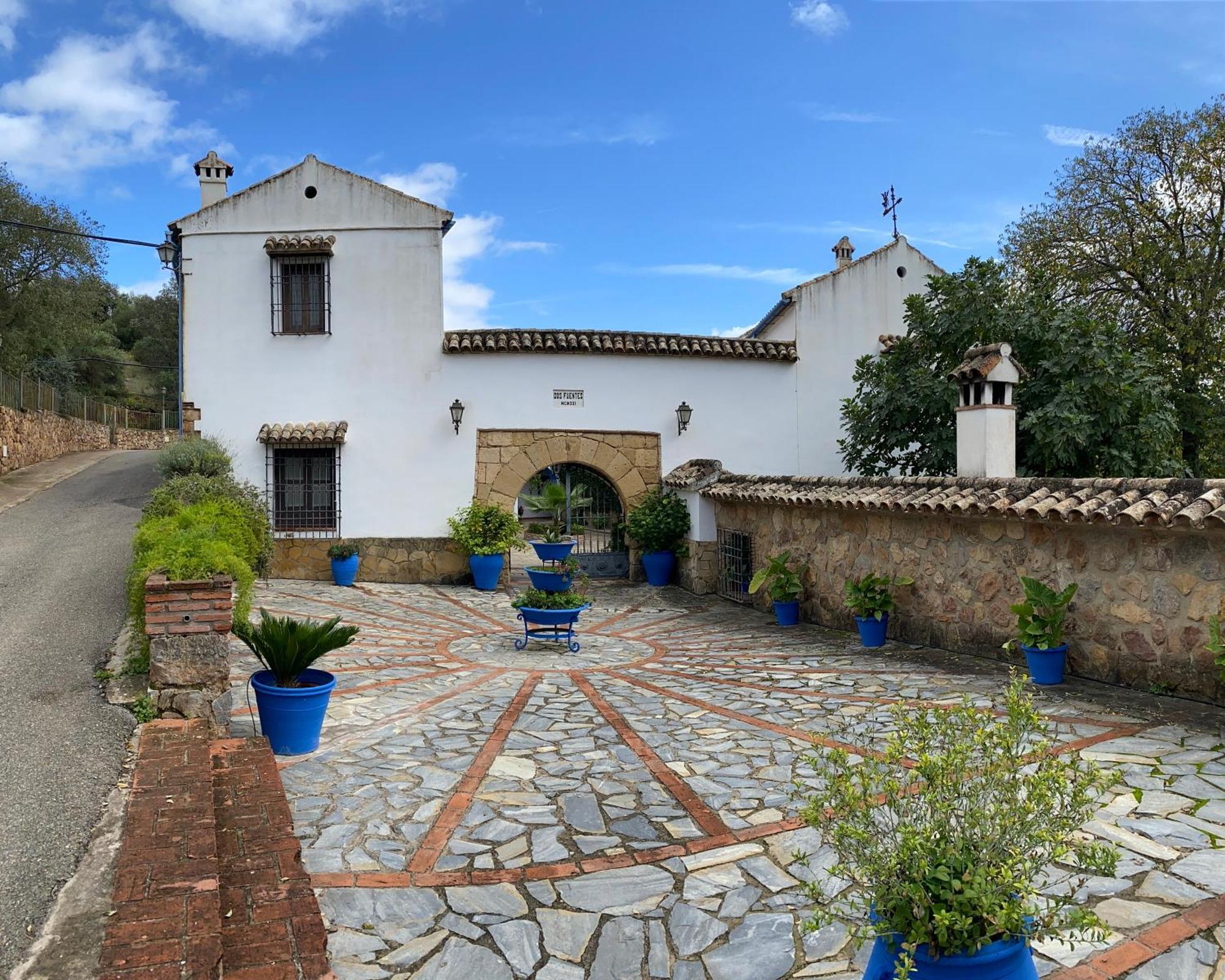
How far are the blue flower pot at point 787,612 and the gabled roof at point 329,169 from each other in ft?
27.6

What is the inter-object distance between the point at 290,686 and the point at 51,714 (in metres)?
1.27

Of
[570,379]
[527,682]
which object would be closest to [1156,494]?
[527,682]

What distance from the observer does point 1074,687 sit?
→ 21.5ft

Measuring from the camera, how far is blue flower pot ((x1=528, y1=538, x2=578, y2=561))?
12375mm

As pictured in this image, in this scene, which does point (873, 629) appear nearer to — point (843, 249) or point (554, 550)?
point (554, 550)

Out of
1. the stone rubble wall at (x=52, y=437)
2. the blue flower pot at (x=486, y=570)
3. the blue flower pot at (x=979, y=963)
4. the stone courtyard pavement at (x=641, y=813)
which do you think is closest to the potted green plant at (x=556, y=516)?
the blue flower pot at (x=486, y=570)

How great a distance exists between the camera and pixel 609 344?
13.8 metres

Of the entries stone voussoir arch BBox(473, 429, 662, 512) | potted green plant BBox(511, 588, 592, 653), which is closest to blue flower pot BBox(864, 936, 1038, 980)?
potted green plant BBox(511, 588, 592, 653)

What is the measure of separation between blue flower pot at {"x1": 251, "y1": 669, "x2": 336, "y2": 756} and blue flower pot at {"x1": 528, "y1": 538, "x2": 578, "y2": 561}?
23.5 ft

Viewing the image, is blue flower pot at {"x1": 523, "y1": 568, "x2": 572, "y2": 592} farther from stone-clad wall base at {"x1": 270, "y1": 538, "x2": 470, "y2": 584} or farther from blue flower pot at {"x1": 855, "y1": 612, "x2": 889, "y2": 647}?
stone-clad wall base at {"x1": 270, "y1": 538, "x2": 470, "y2": 584}

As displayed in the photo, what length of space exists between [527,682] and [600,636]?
2572 mm

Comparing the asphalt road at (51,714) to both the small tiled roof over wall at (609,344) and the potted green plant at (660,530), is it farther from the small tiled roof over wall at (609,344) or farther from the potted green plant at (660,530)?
the potted green plant at (660,530)

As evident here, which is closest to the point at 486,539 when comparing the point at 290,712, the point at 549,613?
the point at 549,613

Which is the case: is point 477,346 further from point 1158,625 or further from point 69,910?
point 69,910
